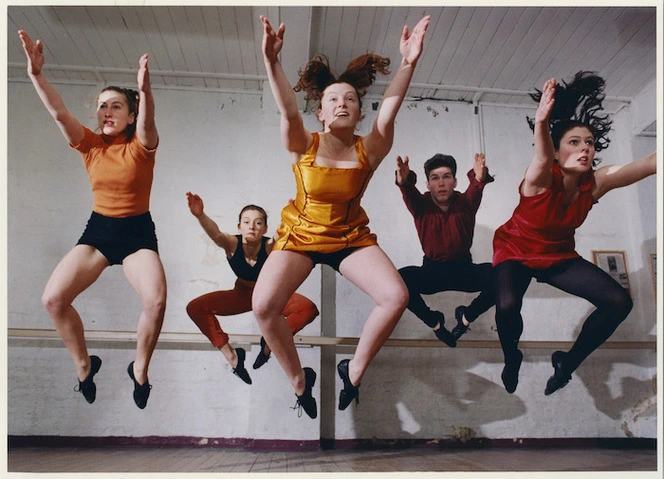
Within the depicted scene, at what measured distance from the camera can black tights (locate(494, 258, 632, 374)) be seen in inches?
92.8

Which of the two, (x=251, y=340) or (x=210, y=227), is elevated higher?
(x=210, y=227)

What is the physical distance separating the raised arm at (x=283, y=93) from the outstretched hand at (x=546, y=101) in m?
1.04

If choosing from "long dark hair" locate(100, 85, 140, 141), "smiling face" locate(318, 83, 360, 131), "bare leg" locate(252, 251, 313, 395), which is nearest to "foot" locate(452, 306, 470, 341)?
"bare leg" locate(252, 251, 313, 395)

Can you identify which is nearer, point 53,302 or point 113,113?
point 53,302

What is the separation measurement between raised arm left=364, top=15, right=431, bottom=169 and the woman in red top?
0.72m

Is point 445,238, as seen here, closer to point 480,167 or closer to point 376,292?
point 480,167

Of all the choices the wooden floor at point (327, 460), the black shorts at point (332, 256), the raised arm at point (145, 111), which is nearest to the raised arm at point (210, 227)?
the raised arm at point (145, 111)

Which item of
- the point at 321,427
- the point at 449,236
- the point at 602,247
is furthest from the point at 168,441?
the point at 602,247

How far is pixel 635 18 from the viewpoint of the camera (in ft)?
8.03

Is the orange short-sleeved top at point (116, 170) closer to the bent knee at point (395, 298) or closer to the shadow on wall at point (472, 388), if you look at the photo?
the bent knee at point (395, 298)

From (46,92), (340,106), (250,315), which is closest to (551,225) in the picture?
(340,106)

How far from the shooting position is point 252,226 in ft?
8.36

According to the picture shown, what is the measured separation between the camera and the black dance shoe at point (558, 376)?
2535 mm

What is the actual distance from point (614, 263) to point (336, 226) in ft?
5.35
